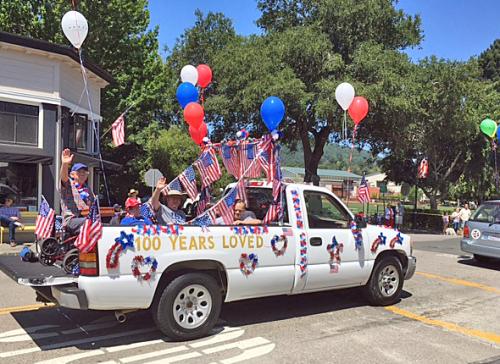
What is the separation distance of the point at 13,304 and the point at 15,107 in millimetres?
10635

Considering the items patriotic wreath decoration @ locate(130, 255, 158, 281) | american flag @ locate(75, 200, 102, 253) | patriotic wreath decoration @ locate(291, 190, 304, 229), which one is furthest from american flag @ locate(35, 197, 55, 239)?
patriotic wreath decoration @ locate(291, 190, 304, 229)

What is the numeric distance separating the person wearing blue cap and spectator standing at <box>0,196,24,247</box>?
27.5 feet

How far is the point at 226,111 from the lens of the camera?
19781 mm

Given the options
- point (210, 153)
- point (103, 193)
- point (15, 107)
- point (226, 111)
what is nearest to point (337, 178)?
point (103, 193)

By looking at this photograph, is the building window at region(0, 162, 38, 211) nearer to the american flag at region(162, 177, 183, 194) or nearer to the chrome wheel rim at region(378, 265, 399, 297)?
the american flag at region(162, 177, 183, 194)

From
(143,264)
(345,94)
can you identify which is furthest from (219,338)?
(345,94)

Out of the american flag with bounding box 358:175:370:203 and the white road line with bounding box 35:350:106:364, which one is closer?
the white road line with bounding box 35:350:106:364

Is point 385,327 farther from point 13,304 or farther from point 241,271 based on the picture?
point 13,304

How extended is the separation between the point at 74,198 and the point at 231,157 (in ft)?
8.59

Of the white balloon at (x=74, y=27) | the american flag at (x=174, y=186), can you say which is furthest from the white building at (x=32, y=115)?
the american flag at (x=174, y=186)

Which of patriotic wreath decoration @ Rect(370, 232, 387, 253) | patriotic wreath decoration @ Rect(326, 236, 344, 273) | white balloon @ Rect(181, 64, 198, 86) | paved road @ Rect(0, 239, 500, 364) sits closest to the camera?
paved road @ Rect(0, 239, 500, 364)

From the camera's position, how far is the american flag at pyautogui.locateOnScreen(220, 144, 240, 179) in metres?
7.55

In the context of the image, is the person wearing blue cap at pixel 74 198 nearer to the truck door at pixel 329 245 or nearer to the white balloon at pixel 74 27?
the truck door at pixel 329 245

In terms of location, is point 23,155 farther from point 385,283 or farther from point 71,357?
point 385,283
